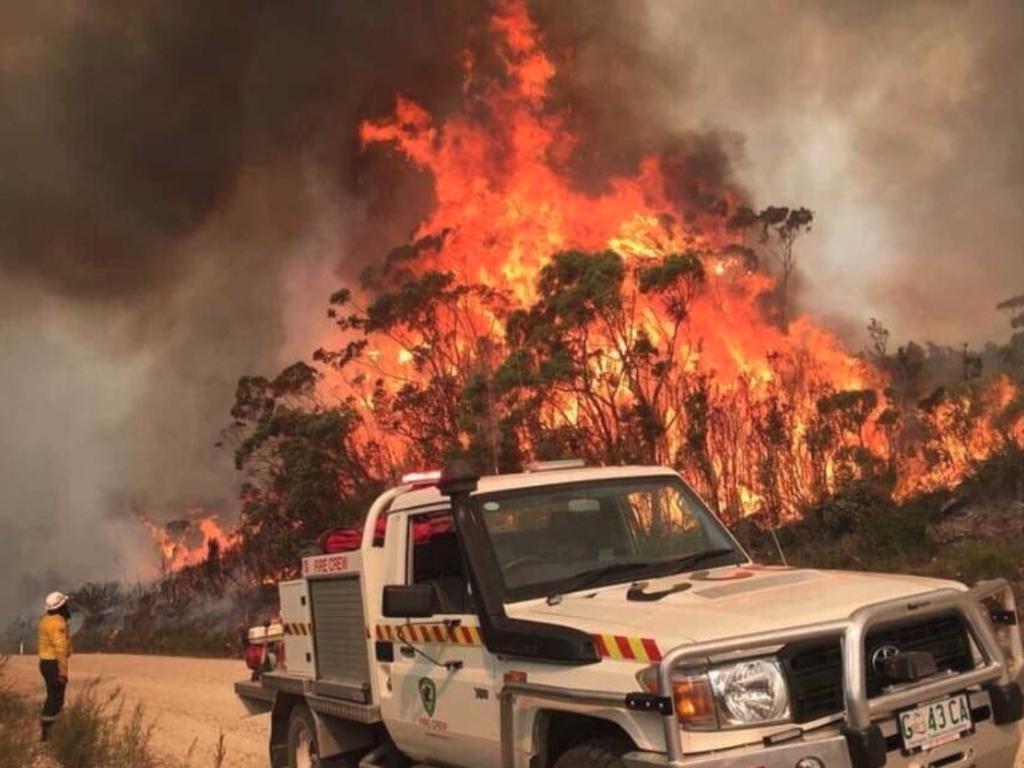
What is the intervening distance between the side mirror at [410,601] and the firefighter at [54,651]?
23.7 feet

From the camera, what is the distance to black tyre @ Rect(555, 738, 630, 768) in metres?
3.88

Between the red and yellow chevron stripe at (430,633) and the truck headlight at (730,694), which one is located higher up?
the red and yellow chevron stripe at (430,633)

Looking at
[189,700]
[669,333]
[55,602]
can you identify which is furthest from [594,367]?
[55,602]

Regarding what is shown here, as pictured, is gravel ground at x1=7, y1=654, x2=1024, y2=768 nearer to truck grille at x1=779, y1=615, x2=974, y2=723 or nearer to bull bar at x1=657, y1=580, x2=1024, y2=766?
bull bar at x1=657, y1=580, x2=1024, y2=766

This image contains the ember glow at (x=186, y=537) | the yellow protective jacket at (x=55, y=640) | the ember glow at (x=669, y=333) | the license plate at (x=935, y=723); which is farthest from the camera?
the ember glow at (x=186, y=537)

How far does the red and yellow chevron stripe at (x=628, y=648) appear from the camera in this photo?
3766 mm

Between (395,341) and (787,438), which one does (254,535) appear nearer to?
(395,341)

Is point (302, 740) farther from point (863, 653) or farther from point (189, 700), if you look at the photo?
point (189, 700)

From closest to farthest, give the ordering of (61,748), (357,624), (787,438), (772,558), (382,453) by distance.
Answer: (357,624)
(61,748)
(772,558)
(787,438)
(382,453)

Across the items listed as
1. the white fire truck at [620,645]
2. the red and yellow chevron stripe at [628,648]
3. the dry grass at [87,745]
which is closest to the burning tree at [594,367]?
the dry grass at [87,745]

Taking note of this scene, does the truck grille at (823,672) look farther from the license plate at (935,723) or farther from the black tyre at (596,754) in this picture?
the black tyre at (596,754)

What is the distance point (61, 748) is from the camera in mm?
8875

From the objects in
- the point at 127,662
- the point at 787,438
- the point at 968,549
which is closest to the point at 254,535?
the point at 127,662

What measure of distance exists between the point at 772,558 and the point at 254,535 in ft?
62.0
